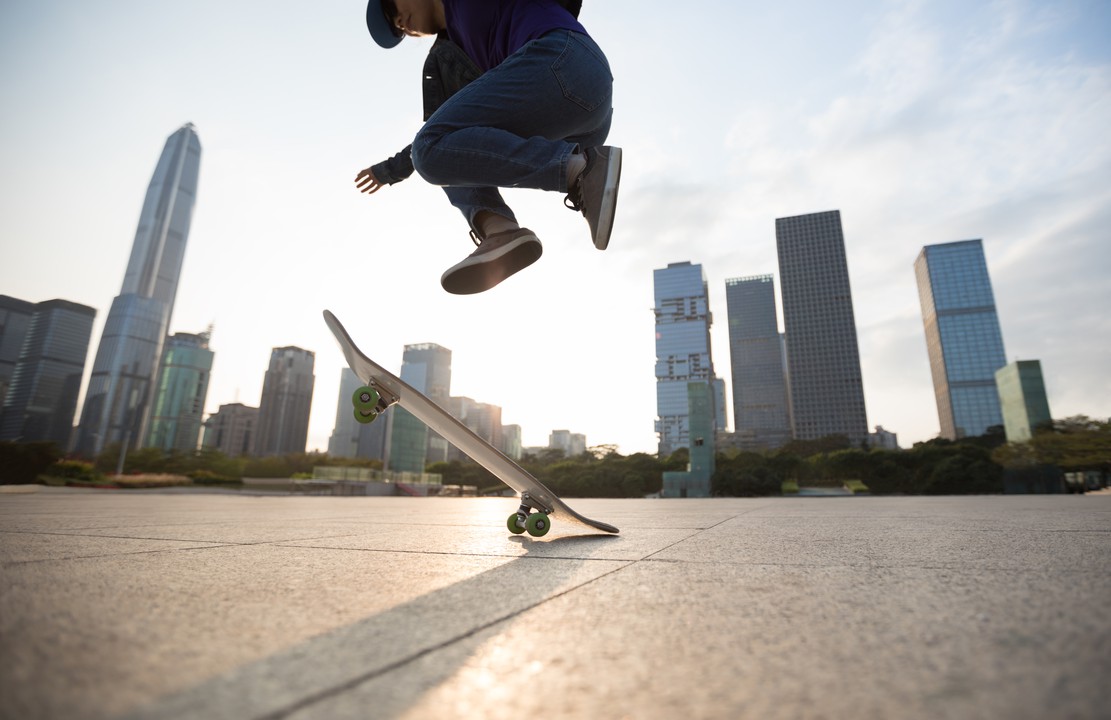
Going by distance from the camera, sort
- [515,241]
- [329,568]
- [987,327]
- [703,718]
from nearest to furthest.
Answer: [703,718] < [329,568] < [515,241] < [987,327]

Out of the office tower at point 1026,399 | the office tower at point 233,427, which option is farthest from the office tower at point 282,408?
the office tower at point 1026,399

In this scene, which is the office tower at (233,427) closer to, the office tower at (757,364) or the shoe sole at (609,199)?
the office tower at (757,364)

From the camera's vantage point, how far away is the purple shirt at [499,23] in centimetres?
201

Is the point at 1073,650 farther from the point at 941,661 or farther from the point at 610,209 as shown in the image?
the point at 610,209

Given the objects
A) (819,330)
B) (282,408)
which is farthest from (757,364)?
(282,408)

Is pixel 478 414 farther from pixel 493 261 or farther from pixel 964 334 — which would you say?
pixel 964 334

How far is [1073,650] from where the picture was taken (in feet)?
1.75

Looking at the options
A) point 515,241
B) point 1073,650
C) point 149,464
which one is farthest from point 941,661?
point 149,464

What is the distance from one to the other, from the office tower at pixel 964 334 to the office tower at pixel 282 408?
12776 centimetres

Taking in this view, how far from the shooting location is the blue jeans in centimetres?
189

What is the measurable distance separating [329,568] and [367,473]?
36.1 metres

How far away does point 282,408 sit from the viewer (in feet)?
339

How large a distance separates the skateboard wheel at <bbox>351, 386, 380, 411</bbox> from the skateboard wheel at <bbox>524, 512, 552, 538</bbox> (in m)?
0.77

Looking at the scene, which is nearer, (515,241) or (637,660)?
(637,660)
